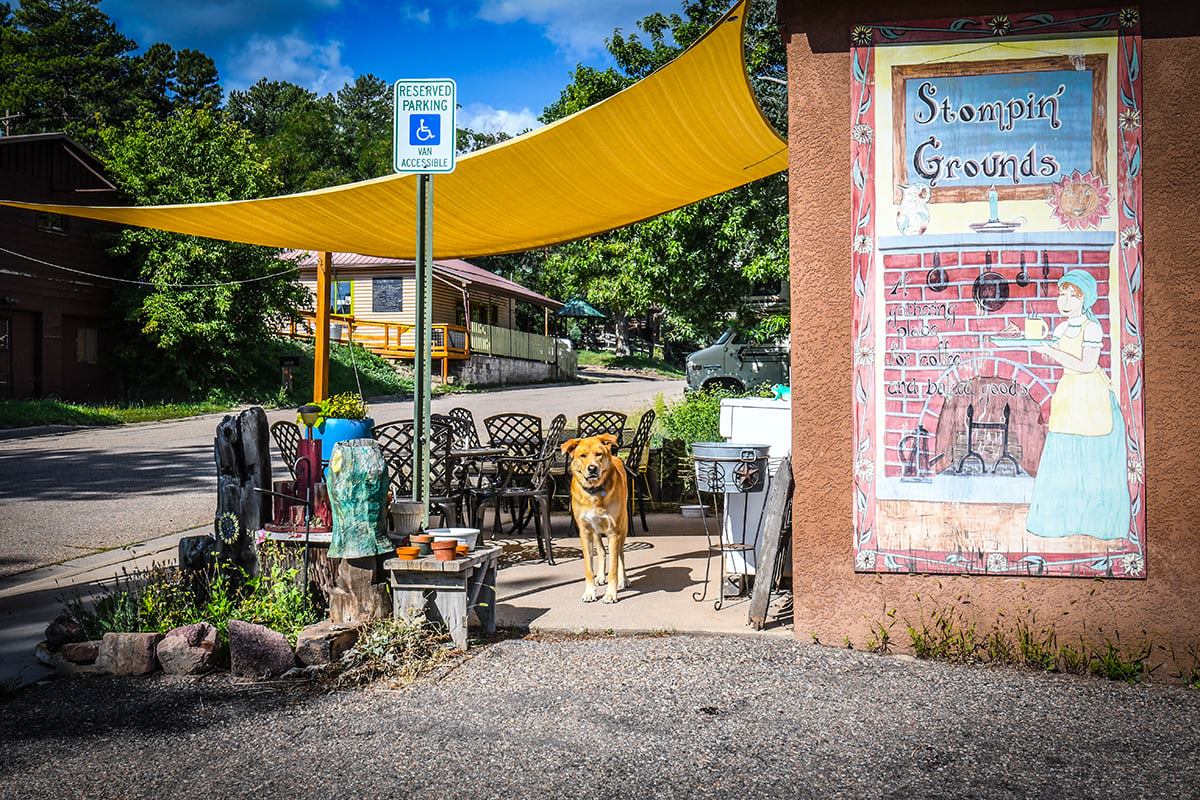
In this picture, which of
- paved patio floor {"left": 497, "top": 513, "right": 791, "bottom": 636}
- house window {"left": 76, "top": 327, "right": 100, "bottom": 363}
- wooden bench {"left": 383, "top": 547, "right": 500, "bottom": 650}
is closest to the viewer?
wooden bench {"left": 383, "top": 547, "right": 500, "bottom": 650}

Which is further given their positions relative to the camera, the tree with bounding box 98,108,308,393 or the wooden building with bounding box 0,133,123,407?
the tree with bounding box 98,108,308,393

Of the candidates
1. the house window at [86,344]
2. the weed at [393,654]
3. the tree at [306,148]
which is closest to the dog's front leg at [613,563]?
the weed at [393,654]

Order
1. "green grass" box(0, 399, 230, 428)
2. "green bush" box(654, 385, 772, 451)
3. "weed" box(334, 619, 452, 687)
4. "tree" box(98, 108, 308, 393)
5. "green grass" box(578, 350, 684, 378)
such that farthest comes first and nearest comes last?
"green grass" box(578, 350, 684, 378), "tree" box(98, 108, 308, 393), "green grass" box(0, 399, 230, 428), "green bush" box(654, 385, 772, 451), "weed" box(334, 619, 452, 687)

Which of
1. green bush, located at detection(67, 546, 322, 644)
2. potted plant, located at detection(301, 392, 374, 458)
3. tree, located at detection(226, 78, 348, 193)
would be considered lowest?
green bush, located at detection(67, 546, 322, 644)

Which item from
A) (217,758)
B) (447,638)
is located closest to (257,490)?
(447,638)

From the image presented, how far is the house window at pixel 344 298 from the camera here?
31609 millimetres

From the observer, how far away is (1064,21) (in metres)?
4.20

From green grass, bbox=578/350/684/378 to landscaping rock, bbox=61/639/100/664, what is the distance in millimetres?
36971

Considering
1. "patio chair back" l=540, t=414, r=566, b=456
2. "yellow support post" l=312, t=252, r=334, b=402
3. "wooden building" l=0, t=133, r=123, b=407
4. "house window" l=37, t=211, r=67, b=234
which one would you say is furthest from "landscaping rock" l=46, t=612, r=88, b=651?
"house window" l=37, t=211, r=67, b=234

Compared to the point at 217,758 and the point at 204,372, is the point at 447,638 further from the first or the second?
the point at 204,372

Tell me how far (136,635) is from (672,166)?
14.7 ft

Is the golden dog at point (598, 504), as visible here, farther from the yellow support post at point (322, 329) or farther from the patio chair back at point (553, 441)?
the yellow support post at point (322, 329)

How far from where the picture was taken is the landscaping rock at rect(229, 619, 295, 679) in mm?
3969

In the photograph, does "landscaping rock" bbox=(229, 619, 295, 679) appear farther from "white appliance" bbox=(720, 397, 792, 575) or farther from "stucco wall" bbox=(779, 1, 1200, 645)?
"white appliance" bbox=(720, 397, 792, 575)
